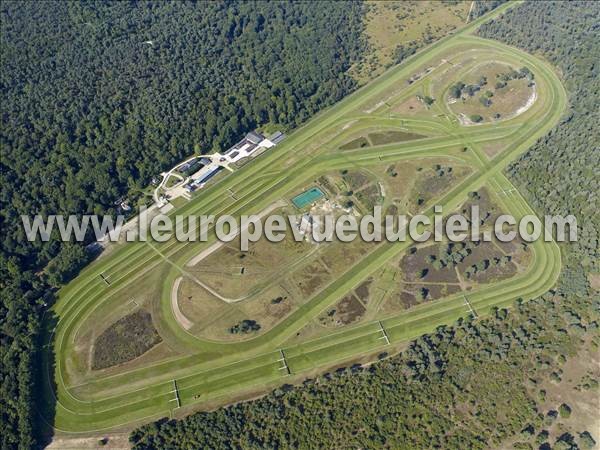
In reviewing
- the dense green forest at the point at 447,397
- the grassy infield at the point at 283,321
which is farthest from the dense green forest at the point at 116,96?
the dense green forest at the point at 447,397

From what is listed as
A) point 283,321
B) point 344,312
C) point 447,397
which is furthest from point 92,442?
point 447,397

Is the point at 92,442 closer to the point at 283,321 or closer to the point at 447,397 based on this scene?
the point at 283,321

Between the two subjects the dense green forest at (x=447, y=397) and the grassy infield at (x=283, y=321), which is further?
the grassy infield at (x=283, y=321)

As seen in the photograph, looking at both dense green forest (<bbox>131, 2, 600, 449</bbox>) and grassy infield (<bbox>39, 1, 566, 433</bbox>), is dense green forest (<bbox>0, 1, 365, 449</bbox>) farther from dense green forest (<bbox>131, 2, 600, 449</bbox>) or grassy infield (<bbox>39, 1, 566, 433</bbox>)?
dense green forest (<bbox>131, 2, 600, 449</bbox>)

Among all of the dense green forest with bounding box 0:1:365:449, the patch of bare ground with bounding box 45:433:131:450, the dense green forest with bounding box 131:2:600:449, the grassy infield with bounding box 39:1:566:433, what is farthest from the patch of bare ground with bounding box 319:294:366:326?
the dense green forest with bounding box 0:1:365:449

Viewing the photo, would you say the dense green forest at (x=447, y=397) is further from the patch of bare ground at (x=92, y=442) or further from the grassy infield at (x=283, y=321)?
the grassy infield at (x=283, y=321)

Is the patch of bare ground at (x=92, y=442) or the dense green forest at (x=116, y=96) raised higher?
the dense green forest at (x=116, y=96)
